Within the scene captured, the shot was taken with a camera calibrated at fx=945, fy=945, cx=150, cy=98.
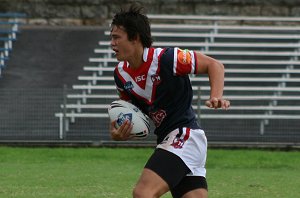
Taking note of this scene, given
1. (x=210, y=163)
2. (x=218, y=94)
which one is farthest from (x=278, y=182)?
(x=218, y=94)

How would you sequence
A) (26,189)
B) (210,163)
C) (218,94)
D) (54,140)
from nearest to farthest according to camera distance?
(218,94), (26,189), (210,163), (54,140)

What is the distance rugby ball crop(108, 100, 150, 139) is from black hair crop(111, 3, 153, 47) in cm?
56

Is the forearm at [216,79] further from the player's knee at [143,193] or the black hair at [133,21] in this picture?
the player's knee at [143,193]

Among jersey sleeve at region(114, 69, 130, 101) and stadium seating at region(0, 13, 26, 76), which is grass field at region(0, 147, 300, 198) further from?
stadium seating at region(0, 13, 26, 76)

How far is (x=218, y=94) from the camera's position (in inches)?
268

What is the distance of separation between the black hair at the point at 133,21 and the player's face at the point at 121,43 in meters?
0.03

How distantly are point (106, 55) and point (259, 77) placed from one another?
3.80 m

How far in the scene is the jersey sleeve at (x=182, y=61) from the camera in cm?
702

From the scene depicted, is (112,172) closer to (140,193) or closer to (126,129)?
(126,129)

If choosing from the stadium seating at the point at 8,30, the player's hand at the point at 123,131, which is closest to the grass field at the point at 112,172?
the player's hand at the point at 123,131

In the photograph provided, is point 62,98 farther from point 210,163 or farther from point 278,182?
point 278,182

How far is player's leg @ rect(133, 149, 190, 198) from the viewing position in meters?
6.70

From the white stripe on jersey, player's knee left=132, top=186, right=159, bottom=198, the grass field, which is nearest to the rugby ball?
the white stripe on jersey

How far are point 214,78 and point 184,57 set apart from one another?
1.01 ft
